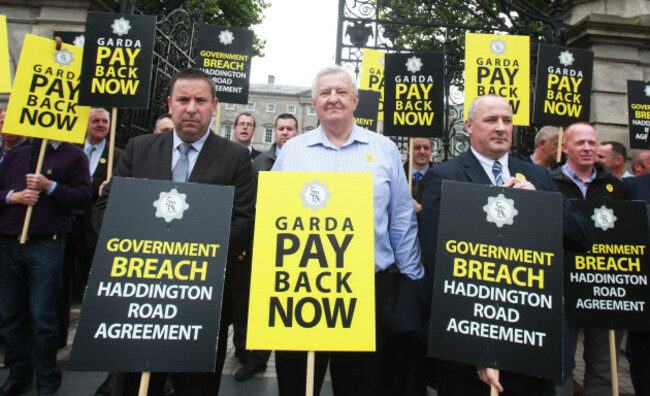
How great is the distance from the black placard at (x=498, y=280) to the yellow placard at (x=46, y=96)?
10.8 feet

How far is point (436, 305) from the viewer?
5.88 ft

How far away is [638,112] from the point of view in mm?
5266

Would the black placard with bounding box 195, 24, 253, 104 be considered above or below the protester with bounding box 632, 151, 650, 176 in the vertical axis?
above

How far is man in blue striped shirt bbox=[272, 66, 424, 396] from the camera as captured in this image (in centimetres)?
201

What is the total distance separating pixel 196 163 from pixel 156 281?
714 mm

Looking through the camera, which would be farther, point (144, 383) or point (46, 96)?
point (46, 96)

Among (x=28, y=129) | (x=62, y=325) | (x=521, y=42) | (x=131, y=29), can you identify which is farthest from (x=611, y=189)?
(x=62, y=325)

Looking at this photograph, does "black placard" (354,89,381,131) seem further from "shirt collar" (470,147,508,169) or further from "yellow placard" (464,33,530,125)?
"shirt collar" (470,147,508,169)

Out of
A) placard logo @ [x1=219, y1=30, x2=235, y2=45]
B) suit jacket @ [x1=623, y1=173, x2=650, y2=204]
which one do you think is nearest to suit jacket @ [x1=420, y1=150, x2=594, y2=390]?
suit jacket @ [x1=623, y1=173, x2=650, y2=204]

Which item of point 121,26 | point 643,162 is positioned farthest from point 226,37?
point 643,162

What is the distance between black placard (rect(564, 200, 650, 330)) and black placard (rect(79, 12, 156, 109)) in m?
3.85

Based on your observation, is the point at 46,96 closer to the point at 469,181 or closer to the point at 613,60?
the point at 469,181

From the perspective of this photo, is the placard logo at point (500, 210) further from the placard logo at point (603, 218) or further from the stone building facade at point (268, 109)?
the stone building facade at point (268, 109)

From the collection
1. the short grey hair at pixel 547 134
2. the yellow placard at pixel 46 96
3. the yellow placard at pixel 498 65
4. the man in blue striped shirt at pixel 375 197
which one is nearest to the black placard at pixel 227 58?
the yellow placard at pixel 46 96
